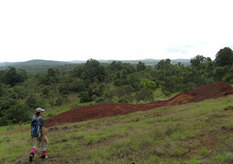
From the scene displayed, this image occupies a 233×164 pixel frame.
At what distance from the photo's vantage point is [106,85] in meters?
42.7

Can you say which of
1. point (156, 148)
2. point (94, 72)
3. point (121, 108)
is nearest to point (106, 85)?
point (94, 72)

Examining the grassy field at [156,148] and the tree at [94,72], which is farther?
the tree at [94,72]

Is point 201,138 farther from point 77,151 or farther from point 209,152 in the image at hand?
point 77,151

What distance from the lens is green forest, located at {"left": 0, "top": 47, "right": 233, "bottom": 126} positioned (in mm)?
23406

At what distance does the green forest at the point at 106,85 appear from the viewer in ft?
76.8

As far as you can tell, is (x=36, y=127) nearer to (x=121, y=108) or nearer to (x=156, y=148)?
(x=156, y=148)

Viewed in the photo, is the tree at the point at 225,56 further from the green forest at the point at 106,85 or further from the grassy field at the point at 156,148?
the grassy field at the point at 156,148

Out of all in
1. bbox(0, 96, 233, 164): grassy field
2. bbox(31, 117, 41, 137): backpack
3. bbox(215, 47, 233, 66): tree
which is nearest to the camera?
bbox(0, 96, 233, 164): grassy field

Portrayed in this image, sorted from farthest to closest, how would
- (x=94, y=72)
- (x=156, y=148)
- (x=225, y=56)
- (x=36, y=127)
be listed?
(x=94, y=72), (x=225, y=56), (x=36, y=127), (x=156, y=148)

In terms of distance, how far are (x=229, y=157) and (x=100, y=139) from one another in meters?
4.08

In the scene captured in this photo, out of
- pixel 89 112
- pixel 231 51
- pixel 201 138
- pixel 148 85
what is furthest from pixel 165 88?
pixel 201 138

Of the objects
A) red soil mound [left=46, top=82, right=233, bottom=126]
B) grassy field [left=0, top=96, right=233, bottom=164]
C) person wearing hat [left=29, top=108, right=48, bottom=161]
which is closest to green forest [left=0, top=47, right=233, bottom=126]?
red soil mound [left=46, top=82, right=233, bottom=126]

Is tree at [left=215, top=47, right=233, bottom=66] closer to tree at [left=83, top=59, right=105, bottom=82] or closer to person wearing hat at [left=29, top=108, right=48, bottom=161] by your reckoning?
tree at [left=83, top=59, right=105, bottom=82]

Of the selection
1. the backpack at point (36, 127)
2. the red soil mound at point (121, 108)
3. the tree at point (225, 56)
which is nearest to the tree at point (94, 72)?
the tree at point (225, 56)
